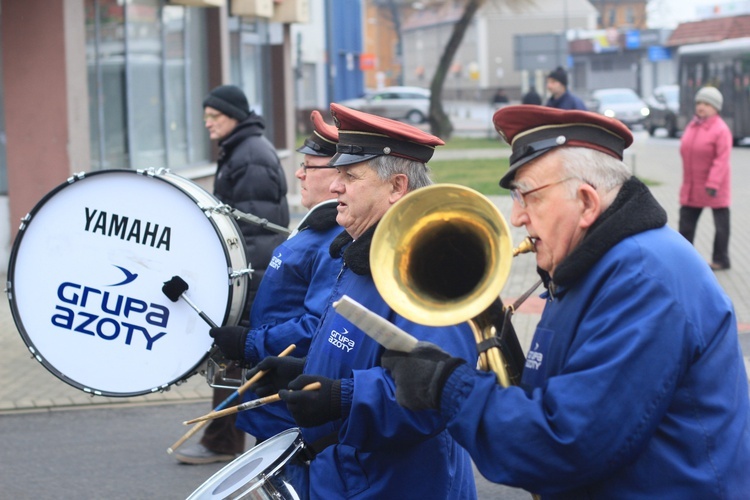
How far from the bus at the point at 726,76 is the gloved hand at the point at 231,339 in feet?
96.6

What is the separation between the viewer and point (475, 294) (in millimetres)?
2143

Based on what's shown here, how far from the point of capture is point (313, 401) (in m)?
2.67

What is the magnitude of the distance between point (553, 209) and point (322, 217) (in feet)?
4.88

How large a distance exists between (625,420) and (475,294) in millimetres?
352

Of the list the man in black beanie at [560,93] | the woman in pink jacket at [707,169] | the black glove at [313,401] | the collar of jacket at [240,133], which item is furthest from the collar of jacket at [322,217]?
the man in black beanie at [560,93]

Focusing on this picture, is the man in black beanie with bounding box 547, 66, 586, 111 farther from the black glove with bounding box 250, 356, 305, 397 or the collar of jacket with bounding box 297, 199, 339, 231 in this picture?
the black glove with bounding box 250, 356, 305, 397

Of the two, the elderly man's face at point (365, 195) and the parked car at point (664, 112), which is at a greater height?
the elderly man's face at point (365, 195)

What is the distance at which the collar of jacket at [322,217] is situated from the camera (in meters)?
3.64

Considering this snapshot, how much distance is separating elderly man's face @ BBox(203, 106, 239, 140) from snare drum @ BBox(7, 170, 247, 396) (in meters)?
2.37

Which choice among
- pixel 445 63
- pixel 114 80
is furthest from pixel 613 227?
pixel 445 63

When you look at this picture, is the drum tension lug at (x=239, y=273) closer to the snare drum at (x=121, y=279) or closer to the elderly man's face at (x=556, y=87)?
the snare drum at (x=121, y=279)

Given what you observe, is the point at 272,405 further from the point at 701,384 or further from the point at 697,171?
the point at 697,171

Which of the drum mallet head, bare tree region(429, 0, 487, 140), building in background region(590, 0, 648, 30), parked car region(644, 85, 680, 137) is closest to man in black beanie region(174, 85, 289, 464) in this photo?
the drum mallet head

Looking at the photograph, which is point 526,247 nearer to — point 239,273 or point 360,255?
point 360,255
